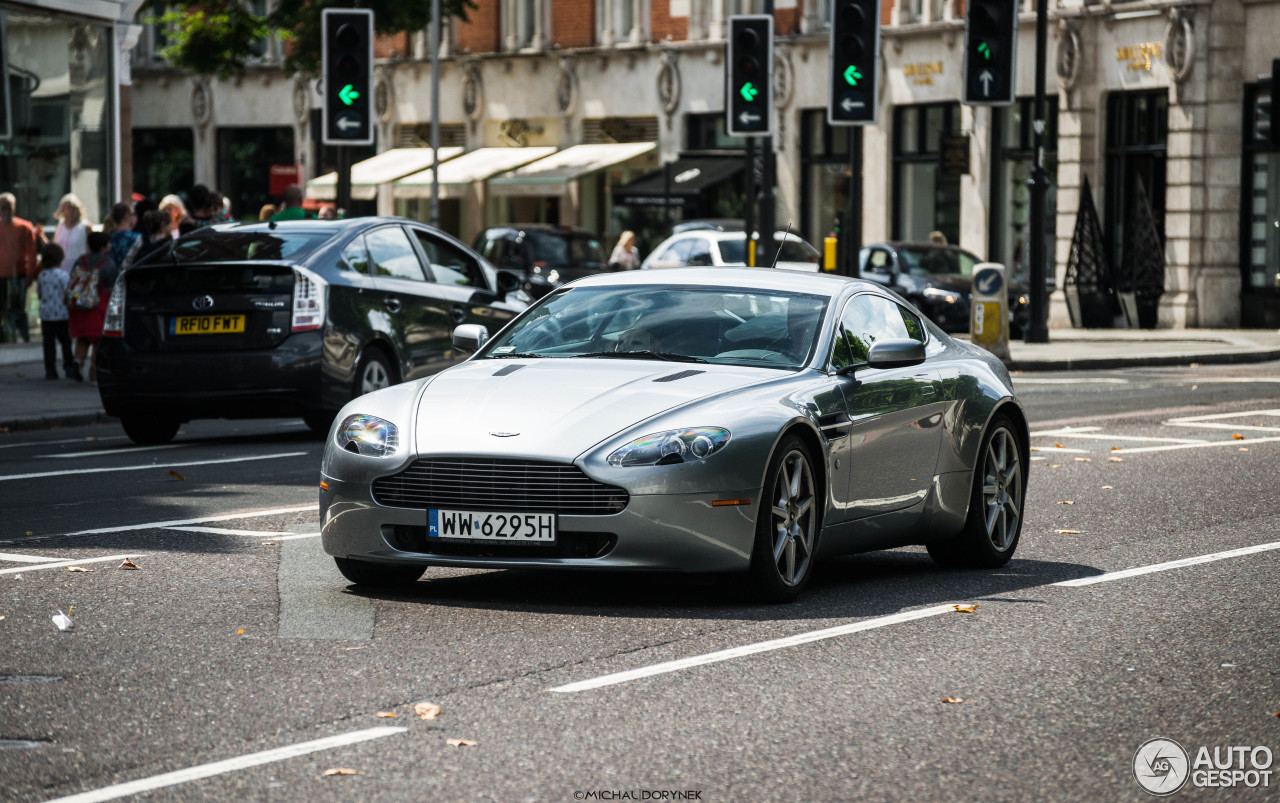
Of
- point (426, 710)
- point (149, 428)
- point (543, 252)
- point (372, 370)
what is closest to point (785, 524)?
point (426, 710)

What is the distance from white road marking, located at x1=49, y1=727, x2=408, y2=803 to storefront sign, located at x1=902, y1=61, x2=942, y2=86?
37.3 m

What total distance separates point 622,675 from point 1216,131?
31052mm

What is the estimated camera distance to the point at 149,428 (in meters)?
15.1

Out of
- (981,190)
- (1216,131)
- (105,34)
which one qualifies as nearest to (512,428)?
(105,34)

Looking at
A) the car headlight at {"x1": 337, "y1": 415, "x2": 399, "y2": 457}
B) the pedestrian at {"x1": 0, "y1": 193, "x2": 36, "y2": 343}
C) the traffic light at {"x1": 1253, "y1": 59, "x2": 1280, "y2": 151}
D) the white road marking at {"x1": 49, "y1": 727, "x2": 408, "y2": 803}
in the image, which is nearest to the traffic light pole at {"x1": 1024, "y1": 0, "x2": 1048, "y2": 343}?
the traffic light at {"x1": 1253, "y1": 59, "x2": 1280, "y2": 151}

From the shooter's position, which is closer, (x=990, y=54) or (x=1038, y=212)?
(x=990, y=54)

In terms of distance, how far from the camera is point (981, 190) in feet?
133

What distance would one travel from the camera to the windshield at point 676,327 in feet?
28.6

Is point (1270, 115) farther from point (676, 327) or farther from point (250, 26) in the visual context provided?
point (250, 26)

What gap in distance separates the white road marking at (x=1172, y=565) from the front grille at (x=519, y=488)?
7.53 ft

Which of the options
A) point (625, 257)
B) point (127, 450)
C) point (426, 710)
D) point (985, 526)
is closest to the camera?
point (426, 710)

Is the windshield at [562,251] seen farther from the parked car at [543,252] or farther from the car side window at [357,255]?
the car side window at [357,255]

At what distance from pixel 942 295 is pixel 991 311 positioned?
18.2 feet

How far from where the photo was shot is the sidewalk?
17516 mm
